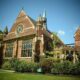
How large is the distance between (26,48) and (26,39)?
39.8 inches

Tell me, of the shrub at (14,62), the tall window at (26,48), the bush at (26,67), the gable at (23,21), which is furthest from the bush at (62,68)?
the gable at (23,21)

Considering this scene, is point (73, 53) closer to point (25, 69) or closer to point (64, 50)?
point (64, 50)

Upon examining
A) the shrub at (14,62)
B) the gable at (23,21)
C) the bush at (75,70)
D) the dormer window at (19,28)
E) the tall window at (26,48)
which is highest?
the gable at (23,21)

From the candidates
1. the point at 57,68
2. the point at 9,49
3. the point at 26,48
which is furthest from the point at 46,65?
the point at 9,49

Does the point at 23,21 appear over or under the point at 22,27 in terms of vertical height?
over

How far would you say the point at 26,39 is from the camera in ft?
56.0

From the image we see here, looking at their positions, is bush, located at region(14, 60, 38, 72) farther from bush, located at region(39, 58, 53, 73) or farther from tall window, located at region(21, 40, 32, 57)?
tall window, located at region(21, 40, 32, 57)

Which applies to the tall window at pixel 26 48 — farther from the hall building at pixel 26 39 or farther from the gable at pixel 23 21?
the gable at pixel 23 21

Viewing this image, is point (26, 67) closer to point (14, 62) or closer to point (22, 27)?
point (14, 62)

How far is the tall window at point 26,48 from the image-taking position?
1642 cm

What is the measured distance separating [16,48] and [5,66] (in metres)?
2.36

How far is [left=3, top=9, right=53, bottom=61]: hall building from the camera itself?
15.6 metres

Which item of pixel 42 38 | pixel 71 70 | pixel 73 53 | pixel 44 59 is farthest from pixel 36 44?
pixel 71 70

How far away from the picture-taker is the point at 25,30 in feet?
57.9
